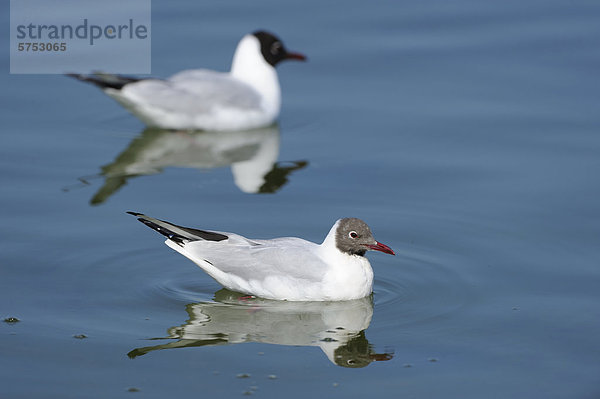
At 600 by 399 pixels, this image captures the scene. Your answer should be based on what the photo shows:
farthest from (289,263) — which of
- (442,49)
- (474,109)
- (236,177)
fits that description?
(442,49)

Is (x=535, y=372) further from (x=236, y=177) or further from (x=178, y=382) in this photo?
(x=236, y=177)

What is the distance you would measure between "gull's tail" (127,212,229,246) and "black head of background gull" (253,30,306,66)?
227 inches

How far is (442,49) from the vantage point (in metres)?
16.4

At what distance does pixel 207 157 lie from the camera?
44.9ft

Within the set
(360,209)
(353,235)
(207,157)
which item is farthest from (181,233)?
(207,157)

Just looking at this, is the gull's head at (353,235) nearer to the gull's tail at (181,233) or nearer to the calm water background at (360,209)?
the calm water background at (360,209)

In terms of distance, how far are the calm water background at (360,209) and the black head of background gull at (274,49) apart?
0.58 meters

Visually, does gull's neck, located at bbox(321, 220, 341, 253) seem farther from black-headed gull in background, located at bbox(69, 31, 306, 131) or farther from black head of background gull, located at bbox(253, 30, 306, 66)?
black head of background gull, located at bbox(253, 30, 306, 66)

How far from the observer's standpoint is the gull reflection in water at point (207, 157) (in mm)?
12641

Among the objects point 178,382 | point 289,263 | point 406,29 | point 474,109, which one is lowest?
point 178,382

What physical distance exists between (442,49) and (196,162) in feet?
15.6

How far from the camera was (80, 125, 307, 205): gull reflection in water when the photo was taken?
12641mm

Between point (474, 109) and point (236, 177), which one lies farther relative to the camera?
Answer: point (474, 109)

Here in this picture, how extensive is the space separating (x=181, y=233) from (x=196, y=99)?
468 centimetres
